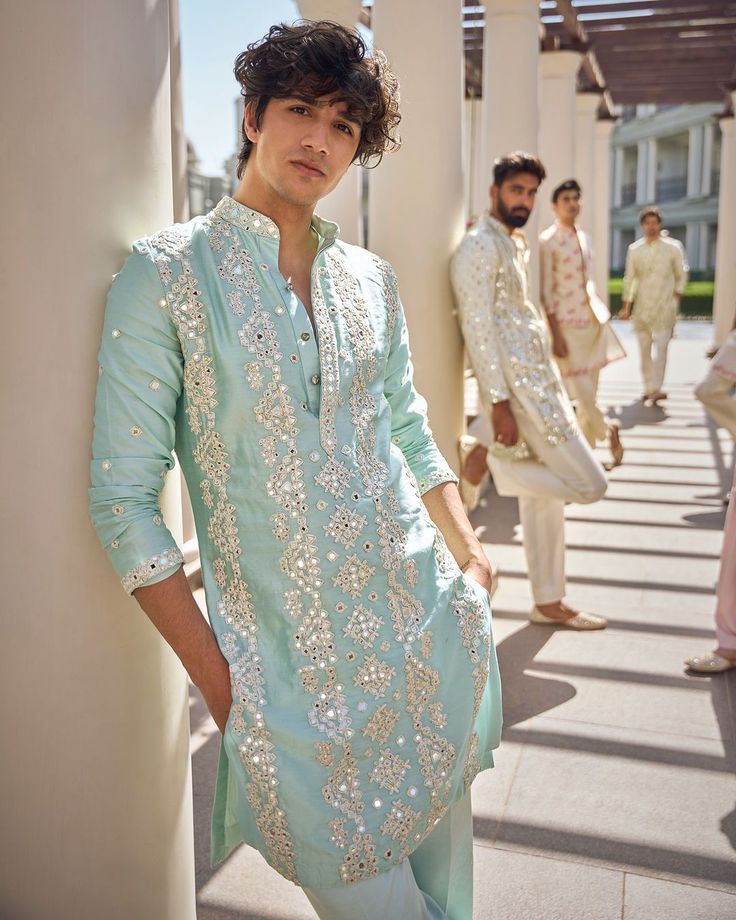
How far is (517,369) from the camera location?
4.98 meters

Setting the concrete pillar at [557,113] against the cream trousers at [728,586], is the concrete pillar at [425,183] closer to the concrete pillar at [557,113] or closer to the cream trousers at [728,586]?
the cream trousers at [728,586]

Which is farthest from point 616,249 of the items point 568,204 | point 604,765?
point 604,765

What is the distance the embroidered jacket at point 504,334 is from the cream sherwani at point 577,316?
8.77ft

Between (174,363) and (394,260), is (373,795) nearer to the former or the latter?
(174,363)

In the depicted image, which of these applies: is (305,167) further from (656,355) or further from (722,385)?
(656,355)

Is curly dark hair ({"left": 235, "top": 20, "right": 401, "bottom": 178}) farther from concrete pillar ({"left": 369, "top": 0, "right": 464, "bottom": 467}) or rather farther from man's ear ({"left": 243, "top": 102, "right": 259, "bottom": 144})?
concrete pillar ({"left": 369, "top": 0, "right": 464, "bottom": 467})

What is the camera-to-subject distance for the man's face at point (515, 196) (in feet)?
16.6

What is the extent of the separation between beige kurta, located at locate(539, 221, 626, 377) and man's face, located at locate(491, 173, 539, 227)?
2.60 m

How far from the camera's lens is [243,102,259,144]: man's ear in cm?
201

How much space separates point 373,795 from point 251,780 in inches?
9.2

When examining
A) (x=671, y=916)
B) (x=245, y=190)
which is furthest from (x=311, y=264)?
(x=671, y=916)

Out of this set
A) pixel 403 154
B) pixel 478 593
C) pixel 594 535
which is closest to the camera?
pixel 478 593

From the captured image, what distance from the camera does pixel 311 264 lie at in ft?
6.85

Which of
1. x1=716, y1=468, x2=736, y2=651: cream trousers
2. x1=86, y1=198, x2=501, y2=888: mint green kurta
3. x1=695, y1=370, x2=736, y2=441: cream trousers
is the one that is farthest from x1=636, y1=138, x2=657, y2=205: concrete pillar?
x1=86, y1=198, x2=501, y2=888: mint green kurta
